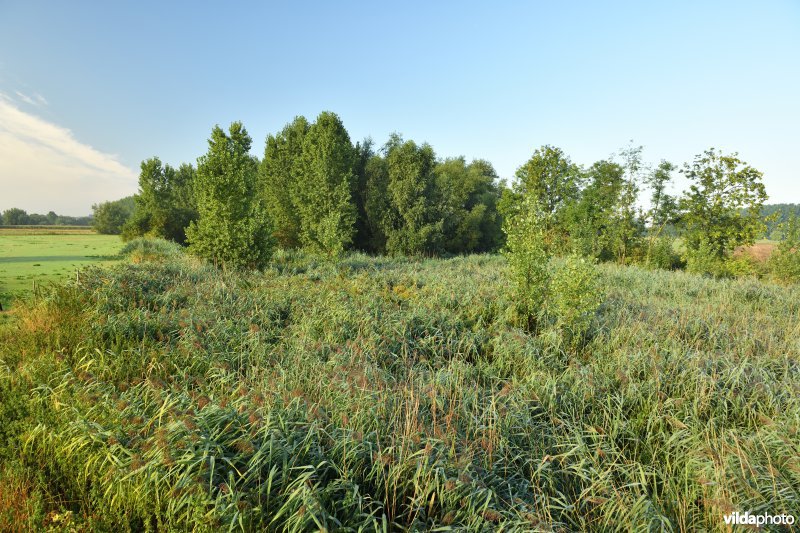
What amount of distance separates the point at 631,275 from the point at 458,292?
11.2 m

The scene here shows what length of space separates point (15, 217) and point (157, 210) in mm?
84609

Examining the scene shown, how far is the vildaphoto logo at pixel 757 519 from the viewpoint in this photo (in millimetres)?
2736

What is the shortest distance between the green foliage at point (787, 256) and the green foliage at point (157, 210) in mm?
47683

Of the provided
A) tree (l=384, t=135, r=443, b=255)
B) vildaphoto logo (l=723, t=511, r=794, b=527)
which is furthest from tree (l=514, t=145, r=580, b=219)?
vildaphoto logo (l=723, t=511, r=794, b=527)

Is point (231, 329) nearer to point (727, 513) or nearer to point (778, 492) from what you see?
point (727, 513)

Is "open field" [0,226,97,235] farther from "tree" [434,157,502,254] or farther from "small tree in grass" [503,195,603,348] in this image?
"small tree in grass" [503,195,603,348]

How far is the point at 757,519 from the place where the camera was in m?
2.85

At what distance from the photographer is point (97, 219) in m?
68.9

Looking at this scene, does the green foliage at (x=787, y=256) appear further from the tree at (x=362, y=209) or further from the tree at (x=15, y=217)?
the tree at (x=15, y=217)

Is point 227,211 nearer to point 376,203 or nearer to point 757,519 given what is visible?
point 376,203

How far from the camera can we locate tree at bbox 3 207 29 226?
82.7 meters

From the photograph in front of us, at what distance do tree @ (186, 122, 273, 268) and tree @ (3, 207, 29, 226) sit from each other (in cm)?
10737

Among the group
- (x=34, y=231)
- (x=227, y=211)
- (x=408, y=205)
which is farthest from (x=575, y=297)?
(x=34, y=231)

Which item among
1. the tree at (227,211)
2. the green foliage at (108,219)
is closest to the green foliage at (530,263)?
the tree at (227,211)
